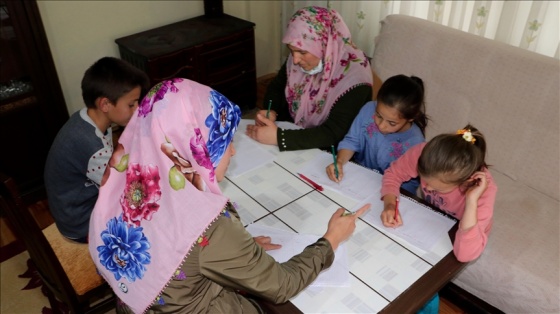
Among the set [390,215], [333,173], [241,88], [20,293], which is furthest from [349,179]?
[241,88]

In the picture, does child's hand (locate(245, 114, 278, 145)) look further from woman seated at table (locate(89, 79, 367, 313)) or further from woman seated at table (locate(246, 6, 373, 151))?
woman seated at table (locate(89, 79, 367, 313))

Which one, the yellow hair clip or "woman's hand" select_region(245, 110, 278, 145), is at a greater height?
the yellow hair clip

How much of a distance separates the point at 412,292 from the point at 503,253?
77 cm

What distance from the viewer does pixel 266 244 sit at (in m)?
1.37

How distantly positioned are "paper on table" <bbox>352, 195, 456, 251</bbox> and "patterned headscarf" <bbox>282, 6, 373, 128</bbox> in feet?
2.29

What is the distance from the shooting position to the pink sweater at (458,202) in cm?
132

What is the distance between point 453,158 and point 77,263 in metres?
1.38

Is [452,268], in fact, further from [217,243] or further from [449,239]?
[217,243]

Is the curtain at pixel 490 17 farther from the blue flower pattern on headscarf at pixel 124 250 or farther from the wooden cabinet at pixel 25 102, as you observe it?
the blue flower pattern on headscarf at pixel 124 250

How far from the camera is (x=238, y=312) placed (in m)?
1.25

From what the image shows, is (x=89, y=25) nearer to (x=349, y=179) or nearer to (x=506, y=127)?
(x=349, y=179)

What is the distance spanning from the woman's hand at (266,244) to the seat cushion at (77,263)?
2.28 feet

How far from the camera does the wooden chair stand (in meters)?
1.37

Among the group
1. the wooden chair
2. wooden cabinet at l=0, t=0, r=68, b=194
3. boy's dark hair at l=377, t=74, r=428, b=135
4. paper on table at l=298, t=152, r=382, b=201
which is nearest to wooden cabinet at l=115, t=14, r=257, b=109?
wooden cabinet at l=0, t=0, r=68, b=194
